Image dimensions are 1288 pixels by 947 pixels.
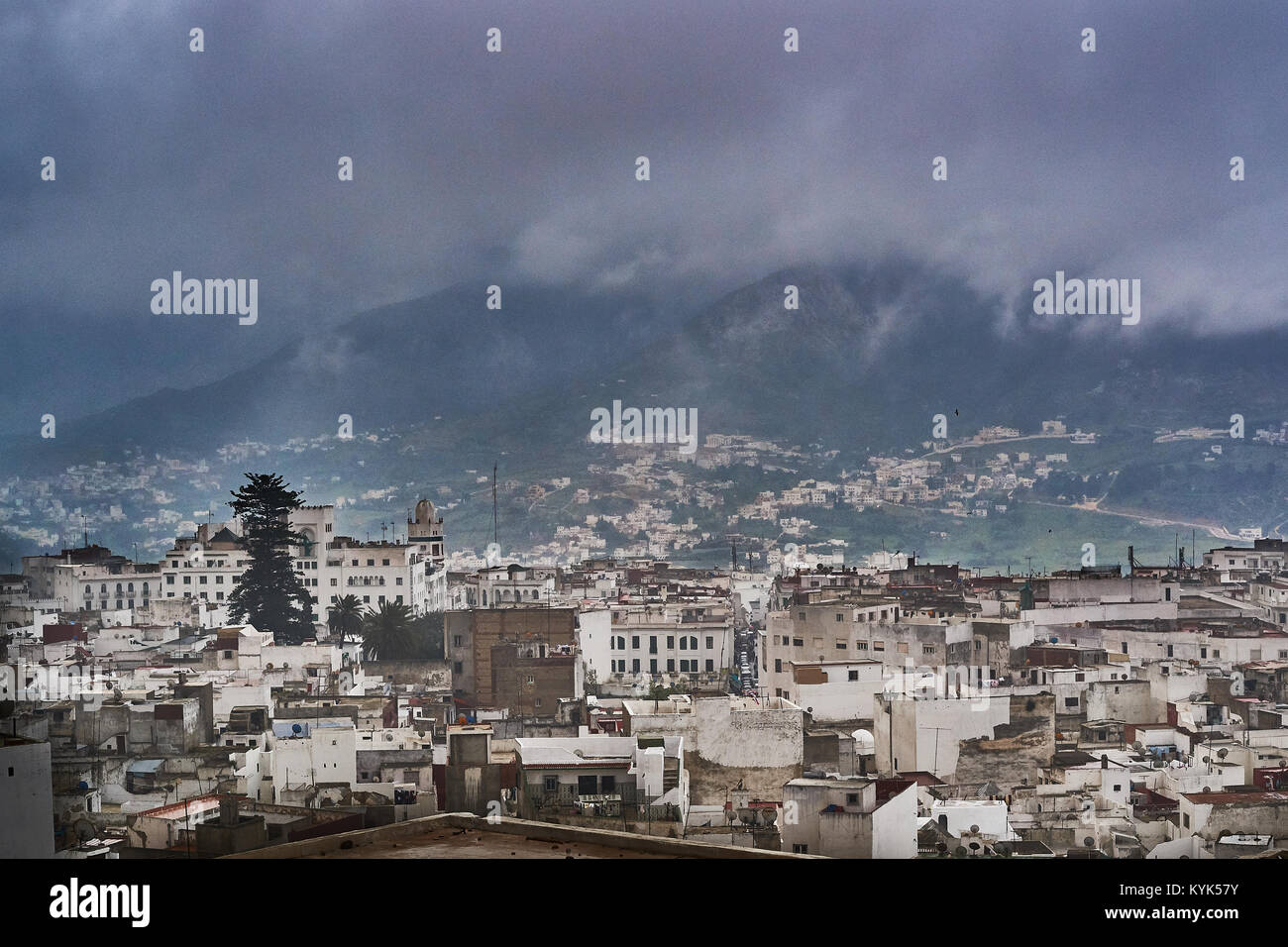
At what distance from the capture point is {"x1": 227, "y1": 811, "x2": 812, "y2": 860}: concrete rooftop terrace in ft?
7.56

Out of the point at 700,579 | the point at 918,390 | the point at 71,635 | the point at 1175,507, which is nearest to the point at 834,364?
the point at 918,390

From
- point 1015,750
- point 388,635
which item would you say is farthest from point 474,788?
point 388,635

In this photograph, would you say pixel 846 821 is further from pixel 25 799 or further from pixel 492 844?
pixel 492 844

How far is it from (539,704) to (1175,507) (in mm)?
19202

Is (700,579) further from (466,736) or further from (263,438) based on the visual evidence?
(263,438)

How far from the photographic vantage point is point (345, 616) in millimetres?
15477

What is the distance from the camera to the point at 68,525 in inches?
863

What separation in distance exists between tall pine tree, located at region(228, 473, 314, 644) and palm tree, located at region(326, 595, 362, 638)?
259 millimetres

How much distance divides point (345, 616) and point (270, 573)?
42.5 inches

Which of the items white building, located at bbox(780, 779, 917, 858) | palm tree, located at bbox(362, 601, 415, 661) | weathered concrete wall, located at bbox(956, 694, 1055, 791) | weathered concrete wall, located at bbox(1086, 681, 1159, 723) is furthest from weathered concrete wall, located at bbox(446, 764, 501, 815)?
palm tree, located at bbox(362, 601, 415, 661)

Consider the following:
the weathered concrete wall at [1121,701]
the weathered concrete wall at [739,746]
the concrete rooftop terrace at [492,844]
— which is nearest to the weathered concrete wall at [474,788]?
the weathered concrete wall at [739,746]

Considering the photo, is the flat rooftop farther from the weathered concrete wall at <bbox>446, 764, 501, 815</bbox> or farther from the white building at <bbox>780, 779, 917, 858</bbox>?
the weathered concrete wall at <bbox>446, 764, 501, 815</bbox>
